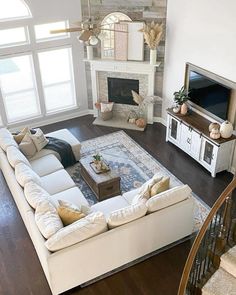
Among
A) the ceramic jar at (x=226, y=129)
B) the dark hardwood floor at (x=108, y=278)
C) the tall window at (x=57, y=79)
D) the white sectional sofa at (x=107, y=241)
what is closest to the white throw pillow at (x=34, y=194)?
the white sectional sofa at (x=107, y=241)

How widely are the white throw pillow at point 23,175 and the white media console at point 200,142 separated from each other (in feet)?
11.0

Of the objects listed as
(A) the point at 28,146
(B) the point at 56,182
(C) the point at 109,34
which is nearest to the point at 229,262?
(B) the point at 56,182

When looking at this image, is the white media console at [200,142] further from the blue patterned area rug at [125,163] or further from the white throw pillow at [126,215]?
the white throw pillow at [126,215]

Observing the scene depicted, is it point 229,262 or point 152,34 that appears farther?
point 152,34

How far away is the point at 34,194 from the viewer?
5.03m

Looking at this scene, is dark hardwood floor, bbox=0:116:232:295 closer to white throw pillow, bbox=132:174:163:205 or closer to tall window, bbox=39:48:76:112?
white throw pillow, bbox=132:174:163:205

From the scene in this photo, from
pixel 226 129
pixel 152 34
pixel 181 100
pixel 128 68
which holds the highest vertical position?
pixel 152 34

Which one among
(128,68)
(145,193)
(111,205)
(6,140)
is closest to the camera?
(145,193)

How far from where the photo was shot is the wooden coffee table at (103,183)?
620 cm

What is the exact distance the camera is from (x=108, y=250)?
185 inches

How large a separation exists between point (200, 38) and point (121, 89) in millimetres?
2609

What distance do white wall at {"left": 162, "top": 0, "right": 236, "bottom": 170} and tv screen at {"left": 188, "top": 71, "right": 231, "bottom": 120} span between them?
0.80 ft

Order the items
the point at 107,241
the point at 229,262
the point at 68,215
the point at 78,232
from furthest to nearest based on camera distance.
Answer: the point at 68,215, the point at 107,241, the point at 78,232, the point at 229,262

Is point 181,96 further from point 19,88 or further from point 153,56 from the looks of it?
point 19,88
